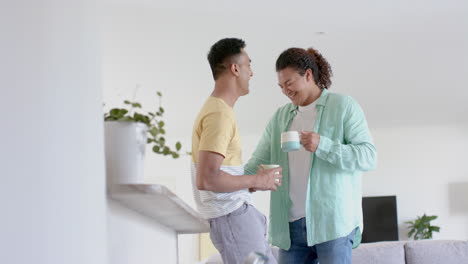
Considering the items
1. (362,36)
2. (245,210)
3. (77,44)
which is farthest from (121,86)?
(77,44)

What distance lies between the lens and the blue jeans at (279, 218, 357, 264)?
235cm

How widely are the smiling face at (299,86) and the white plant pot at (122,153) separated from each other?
1.00 metres

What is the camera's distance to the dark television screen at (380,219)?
8789 mm

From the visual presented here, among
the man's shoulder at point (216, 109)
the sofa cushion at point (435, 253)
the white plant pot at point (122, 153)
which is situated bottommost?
the sofa cushion at point (435, 253)

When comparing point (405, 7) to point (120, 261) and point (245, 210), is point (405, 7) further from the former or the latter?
point (120, 261)

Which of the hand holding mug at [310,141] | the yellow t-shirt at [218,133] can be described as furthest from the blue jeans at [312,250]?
the yellow t-shirt at [218,133]

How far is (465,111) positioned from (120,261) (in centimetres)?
751

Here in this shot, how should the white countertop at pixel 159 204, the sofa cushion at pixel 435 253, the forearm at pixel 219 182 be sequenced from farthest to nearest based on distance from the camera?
the sofa cushion at pixel 435 253 < the forearm at pixel 219 182 < the white countertop at pixel 159 204

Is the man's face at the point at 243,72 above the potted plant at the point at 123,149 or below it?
above

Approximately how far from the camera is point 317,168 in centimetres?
243

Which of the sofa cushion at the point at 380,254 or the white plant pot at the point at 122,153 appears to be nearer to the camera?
the white plant pot at the point at 122,153

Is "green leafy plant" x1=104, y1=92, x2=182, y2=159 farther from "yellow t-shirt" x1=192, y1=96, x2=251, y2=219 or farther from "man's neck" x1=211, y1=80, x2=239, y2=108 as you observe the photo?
"man's neck" x1=211, y1=80, x2=239, y2=108

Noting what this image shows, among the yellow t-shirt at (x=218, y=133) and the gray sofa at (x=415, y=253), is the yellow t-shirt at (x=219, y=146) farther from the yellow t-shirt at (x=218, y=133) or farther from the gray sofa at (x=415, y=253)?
the gray sofa at (x=415, y=253)

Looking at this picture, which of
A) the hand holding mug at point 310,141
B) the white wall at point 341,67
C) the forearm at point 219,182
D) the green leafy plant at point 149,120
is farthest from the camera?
the white wall at point 341,67
